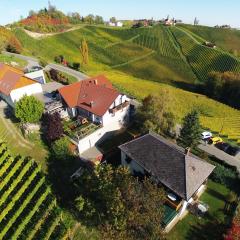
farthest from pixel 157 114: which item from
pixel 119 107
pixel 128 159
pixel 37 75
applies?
pixel 37 75

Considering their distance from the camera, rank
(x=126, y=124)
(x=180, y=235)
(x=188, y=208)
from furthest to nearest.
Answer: (x=126, y=124)
(x=188, y=208)
(x=180, y=235)

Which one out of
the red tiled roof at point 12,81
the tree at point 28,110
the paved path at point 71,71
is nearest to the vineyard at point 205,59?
the paved path at point 71,71

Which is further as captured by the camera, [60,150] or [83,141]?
[83,141]

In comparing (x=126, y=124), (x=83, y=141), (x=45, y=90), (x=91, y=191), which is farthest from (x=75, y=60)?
(x=91, y=191)

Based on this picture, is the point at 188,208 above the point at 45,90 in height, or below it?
below

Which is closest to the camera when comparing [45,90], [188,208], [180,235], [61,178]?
[180,235]

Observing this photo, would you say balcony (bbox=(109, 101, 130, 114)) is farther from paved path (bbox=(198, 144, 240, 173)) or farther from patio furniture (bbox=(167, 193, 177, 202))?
patio furniture (bbox=(167, 193, 177, 202))

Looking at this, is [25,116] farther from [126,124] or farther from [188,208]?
[188,208]

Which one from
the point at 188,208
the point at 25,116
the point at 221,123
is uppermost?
the point at 25,116
